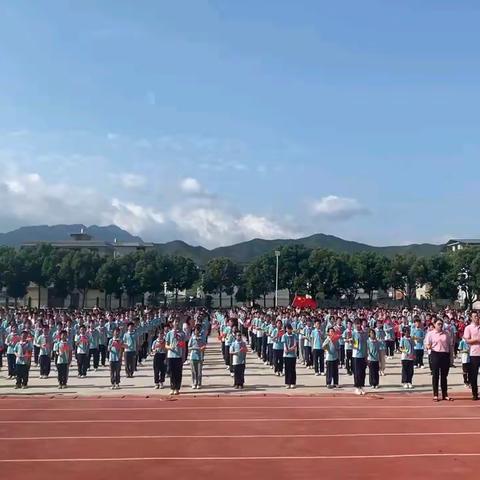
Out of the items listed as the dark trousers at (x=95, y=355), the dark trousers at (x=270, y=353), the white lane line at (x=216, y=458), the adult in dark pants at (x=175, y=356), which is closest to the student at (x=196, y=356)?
the adult in dark pants at (x=175, y=356)

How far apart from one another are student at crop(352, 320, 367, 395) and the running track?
43.2 inches

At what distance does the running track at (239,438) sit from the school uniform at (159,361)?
2171mm

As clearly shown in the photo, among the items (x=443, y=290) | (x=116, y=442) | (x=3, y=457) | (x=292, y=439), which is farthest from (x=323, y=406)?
(x=443, y=290)

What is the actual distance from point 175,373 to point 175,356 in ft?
1.44

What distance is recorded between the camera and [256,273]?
2761 inches

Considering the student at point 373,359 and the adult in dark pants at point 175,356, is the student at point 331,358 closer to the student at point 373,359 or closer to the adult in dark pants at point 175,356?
the student at point 373,359

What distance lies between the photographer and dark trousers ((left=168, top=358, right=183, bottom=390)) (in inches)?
639

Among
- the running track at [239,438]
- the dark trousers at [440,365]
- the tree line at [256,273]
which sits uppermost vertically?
the tree line at [256,273]

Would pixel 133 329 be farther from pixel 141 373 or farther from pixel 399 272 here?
pixel 399 272

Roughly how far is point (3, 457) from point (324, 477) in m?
4.37

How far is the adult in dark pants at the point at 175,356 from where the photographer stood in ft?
53.4

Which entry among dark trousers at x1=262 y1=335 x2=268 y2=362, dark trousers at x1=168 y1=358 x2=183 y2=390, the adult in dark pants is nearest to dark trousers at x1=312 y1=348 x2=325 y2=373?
dark trousers at x1=262 y1=335 x2=268 y2=362

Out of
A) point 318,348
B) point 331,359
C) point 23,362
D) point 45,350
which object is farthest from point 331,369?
point 45,350

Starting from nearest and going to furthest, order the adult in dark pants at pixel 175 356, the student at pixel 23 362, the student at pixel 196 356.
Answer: the adult in dark pants at pixel 175 356 → the student at pixel 196 356 → the student at pixel 23 362
